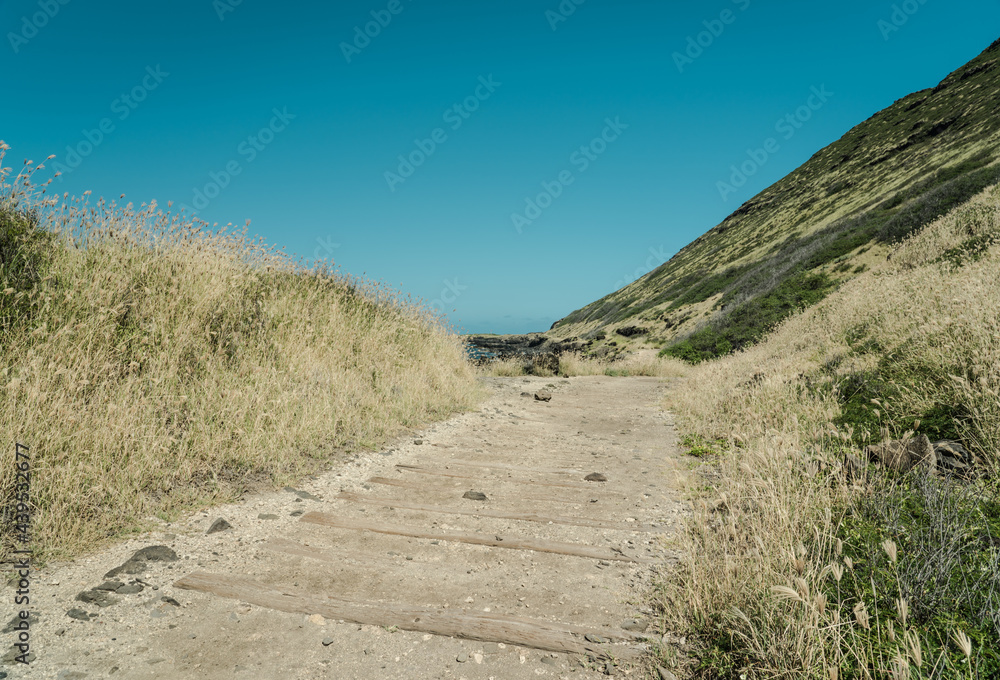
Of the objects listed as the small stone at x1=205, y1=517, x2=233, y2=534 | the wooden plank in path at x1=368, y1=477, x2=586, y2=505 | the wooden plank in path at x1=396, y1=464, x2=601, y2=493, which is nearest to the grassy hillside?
the wooden plank in path at x1=396, y1=464, x2=601, y2=493

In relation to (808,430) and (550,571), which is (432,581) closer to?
(550,571)

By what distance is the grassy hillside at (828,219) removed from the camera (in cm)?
2156

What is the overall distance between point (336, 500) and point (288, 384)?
2346 mm

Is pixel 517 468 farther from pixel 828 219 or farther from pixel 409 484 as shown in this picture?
pixel 828 219

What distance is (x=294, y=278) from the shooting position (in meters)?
9.16

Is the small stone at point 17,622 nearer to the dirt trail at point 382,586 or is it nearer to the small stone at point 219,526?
the dirt trail at point 382,586

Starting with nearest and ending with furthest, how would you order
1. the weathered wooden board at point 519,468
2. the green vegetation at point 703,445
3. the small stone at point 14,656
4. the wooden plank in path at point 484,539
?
1. the small stone at point 14,656
2. the wooden plank in path at point 484,539
3. the weathered wooden board at point 519,468
4. the green vegetation at point 703,445

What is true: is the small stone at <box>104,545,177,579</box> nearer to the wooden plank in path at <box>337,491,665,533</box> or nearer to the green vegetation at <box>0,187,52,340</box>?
the wooden plank in path at <box>337,491,665,533</box>

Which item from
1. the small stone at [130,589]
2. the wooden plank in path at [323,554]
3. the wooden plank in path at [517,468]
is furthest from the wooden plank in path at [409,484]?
the small stone at [130,589]

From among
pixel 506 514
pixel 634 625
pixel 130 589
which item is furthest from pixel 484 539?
pixel 130 589

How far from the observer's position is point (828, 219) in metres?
39.6

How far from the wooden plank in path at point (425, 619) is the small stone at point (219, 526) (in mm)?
748

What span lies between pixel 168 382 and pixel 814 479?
19.9ft

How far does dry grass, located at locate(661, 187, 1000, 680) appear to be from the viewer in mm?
2172
